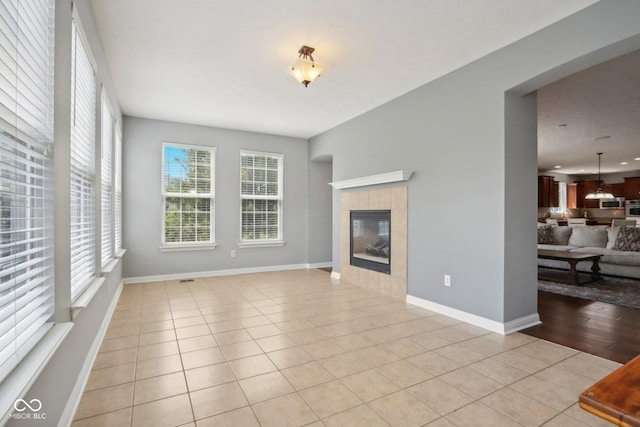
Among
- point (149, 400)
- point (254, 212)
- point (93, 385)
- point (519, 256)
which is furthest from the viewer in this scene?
point (254, 212)

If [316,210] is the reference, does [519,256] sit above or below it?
below

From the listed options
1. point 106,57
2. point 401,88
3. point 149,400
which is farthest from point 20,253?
point 401,88

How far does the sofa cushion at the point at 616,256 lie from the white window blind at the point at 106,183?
7.49 metres

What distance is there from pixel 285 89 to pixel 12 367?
12.4 feet

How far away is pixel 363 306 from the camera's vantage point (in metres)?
4.09

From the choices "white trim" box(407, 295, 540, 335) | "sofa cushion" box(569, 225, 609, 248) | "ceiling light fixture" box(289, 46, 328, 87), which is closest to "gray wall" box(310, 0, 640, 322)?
"white trim" box(407, 295, 540, 335)

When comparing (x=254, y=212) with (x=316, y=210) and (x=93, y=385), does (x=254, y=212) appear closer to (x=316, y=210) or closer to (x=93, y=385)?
(x=316, y=210)

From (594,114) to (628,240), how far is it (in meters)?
2.57

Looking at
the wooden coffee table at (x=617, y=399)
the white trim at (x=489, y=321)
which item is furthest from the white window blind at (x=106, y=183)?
the wooden coffee table at (x=617, y=399)

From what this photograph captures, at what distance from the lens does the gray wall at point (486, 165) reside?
2.62 meters

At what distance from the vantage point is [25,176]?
1394 mm

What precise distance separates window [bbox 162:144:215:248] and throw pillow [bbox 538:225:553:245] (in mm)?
6857

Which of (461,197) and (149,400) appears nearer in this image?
(149,400)

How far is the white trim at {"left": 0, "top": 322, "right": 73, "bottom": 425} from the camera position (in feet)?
3.25
